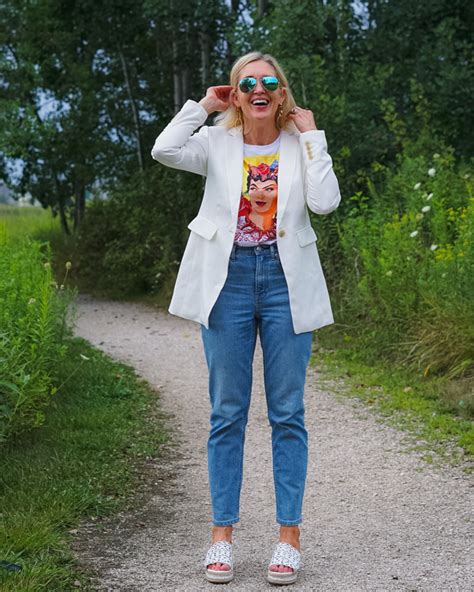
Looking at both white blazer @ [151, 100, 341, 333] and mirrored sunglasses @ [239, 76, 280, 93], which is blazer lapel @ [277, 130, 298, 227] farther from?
mirrored sunglasses @ [239, 76, 280, 93]

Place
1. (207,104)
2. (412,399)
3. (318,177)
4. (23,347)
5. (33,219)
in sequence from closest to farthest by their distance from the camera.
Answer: (318,177), (207,104), (23,347), (412,399), (33,219)

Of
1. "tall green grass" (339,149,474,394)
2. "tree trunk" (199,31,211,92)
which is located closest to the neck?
"tall green grass" (339,149,474,394)

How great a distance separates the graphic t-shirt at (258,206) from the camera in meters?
4.07

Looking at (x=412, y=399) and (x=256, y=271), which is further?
(x=412, y=399)

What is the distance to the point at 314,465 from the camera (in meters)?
6.16

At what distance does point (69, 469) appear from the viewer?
221 inches

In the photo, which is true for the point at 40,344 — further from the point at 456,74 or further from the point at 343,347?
the point at 456,74

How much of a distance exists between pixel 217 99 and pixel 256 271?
751 millimetres

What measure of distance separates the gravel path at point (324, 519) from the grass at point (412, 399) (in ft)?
0.49

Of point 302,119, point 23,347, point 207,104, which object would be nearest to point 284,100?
point 302,119

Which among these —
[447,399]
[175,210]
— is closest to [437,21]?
[175,210]

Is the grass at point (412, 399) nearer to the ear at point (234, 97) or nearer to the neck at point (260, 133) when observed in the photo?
the neck at point (260, 133)

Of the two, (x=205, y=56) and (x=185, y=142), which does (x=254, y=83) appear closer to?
(x=185, y=142)

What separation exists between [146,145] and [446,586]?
1509cm
